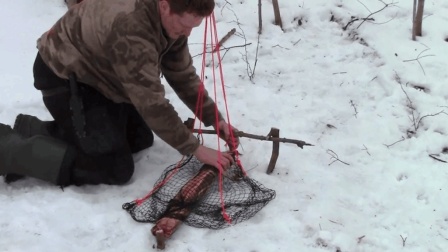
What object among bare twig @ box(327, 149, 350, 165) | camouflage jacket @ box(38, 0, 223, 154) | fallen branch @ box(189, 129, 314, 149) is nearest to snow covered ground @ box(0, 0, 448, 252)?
bare twig @ box(327, 149, 350, 165)

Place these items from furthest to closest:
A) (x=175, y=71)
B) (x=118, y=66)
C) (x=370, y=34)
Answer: (x=370, y=34), (x=175, y=71), (x=118, y=66)

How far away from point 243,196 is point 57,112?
1208 millimetres

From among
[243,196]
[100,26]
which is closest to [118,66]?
[100,26]

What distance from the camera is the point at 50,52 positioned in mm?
3162

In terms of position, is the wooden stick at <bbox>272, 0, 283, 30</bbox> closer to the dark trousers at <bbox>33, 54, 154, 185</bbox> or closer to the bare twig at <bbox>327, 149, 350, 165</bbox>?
the bare twig at <bbox>327, 149, 350, 165</bbox>

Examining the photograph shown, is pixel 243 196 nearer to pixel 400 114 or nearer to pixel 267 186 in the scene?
pixel 267 186

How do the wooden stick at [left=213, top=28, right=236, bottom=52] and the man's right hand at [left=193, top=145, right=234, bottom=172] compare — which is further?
the wooden stick at [left=213, top=28, right=236, bottom=52]

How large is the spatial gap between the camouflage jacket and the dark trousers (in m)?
0.09

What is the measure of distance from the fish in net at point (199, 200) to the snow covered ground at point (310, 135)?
65 millimetres

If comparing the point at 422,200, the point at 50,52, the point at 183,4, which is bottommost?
the point at 422,200

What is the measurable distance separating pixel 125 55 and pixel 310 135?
5.07 feet

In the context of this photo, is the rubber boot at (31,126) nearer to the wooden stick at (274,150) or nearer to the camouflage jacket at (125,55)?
the camouflage jacket at (125,55)

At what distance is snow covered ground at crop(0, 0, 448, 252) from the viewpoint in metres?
2.97

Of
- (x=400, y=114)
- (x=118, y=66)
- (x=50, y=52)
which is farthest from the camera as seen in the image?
(x=400, y=114)
